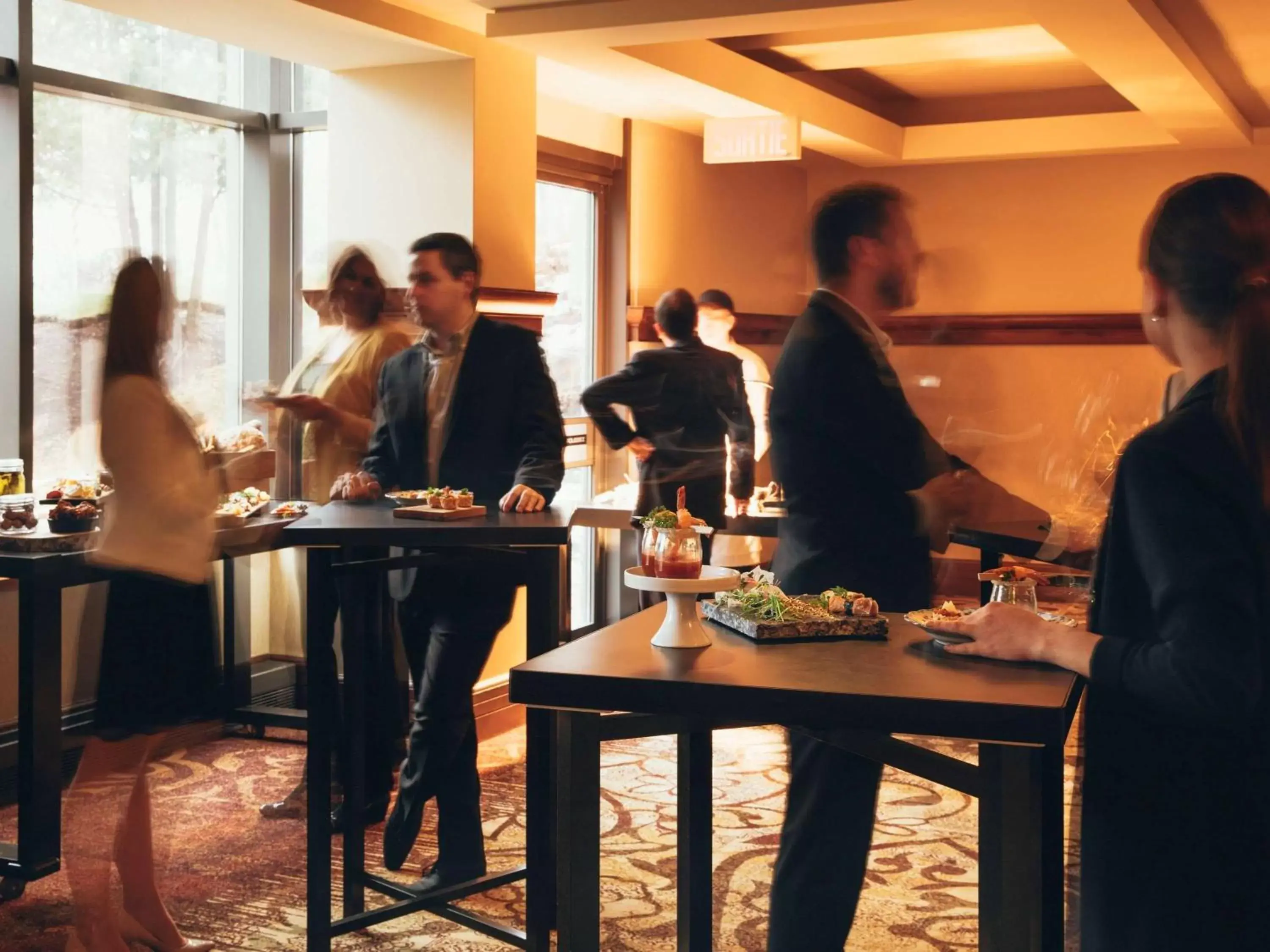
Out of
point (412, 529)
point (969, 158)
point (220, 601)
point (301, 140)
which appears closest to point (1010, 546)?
point (412, 529)

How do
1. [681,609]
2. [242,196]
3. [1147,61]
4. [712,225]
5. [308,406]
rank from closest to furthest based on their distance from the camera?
1. [681,609]
2. [308,406]
3. [1147,61]
4. [242,196]
5. [712,225]

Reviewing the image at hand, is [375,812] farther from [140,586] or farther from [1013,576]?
[1013,576]

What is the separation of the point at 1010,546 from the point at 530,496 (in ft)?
5.27

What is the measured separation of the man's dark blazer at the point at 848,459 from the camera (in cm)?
260

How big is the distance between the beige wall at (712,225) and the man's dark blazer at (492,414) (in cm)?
301

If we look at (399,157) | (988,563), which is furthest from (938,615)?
(399,157)

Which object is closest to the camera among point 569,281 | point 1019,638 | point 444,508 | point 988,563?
point 1019,638

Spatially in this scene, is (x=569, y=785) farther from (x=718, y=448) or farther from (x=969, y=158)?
(x=969, y=158)

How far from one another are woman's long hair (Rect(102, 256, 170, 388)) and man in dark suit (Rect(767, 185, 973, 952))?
135cm

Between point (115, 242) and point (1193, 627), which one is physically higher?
point (115, 242)

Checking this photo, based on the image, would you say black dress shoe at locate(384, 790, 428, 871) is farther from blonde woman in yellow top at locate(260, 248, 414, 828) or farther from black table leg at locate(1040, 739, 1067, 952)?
black table leg at locate(1040, 739, 1067, 952)

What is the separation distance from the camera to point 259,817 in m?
4.27

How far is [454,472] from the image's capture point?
394 cm

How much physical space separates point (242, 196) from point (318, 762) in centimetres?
338
